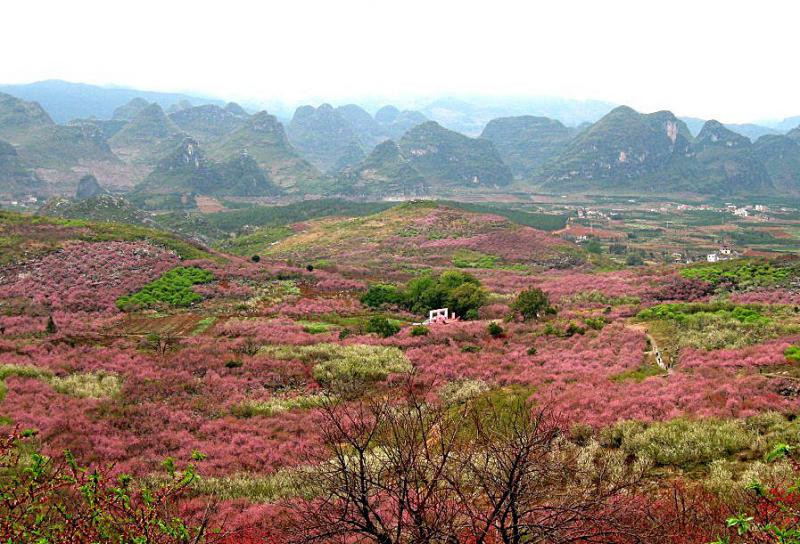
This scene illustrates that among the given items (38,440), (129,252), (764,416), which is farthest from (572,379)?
(129,252)

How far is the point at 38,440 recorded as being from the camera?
48.7ft

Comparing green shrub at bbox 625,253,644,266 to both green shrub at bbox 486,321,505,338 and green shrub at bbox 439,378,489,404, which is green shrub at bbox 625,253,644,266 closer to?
green shrub at bbox 486,321,505,338

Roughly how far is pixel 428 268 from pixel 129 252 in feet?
→ 129

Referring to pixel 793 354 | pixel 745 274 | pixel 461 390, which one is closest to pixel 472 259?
pixel 745 274

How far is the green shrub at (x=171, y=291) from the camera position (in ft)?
138

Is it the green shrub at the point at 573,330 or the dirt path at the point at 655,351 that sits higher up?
the dirt path at the point at 655,351

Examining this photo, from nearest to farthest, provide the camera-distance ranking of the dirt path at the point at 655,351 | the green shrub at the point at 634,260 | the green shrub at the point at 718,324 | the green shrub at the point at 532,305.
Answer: the dirt path at the point at 655,351
the green shrub at the point at 718,324
the green shrub at the point at 532,305
the green shrub at the point at 634,260

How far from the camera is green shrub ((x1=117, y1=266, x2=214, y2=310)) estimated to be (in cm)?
4219

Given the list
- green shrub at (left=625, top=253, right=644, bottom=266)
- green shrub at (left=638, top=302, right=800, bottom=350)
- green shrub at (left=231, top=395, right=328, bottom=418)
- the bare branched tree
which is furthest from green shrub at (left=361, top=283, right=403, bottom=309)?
green shrub at (left=625, top=253, right=644, bottom=266)

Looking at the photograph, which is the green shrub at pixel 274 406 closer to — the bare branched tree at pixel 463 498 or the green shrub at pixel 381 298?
the bare branched tree at pixel 463 498

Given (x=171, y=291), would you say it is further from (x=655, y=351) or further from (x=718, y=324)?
(x=718, y=324)

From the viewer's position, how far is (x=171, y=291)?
149ft

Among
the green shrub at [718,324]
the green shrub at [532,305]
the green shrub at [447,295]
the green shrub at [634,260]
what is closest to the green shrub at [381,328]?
the green shrub at [447,295]

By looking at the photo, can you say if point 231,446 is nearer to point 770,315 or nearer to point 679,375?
point 679,375
